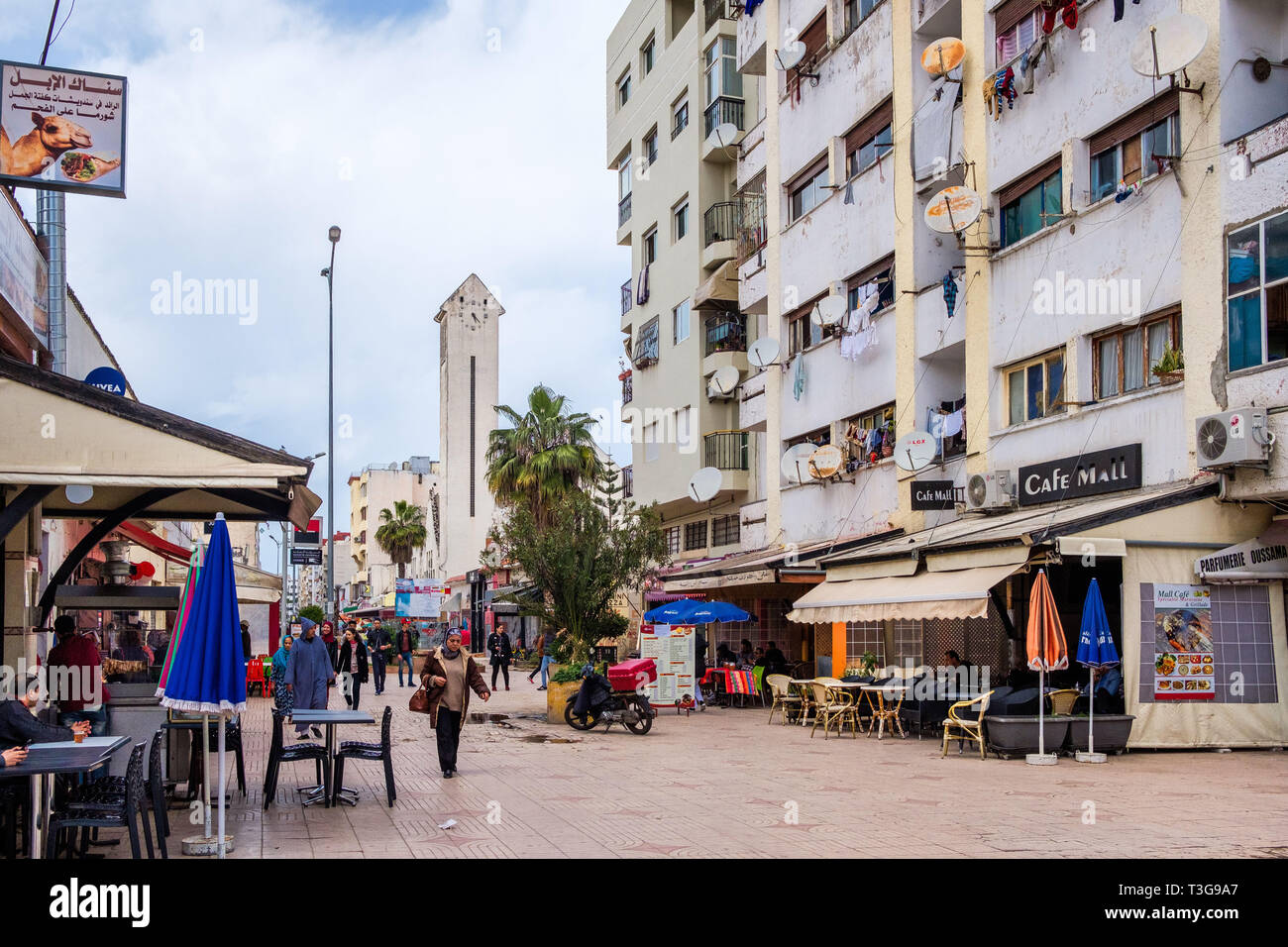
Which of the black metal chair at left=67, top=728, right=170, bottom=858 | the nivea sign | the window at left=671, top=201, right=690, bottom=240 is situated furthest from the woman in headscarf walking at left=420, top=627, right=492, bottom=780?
the window at left=671, top=201, right=690, bottom=240

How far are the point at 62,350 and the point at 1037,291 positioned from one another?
14.8 m

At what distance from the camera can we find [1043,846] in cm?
939

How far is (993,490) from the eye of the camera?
2095 cm

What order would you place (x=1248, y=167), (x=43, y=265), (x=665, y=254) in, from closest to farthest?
(x=1248, y=167), (x=43, y=265), (x=665, y=254)

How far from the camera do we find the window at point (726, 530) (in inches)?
1407

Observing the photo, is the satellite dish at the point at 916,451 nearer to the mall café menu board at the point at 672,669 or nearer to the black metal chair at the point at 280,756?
the mall café menu board at the point at 672,669

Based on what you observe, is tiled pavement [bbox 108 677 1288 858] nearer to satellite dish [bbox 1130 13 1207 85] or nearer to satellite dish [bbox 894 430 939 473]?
satellite dish [bbox 894 430 939 473]

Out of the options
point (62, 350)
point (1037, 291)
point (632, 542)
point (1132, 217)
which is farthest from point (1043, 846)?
point (632, 542)

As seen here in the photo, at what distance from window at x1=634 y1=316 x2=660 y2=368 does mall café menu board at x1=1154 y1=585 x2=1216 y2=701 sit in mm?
24643

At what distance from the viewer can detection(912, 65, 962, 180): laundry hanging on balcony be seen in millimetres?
23125

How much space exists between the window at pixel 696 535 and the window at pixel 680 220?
863 centimetres

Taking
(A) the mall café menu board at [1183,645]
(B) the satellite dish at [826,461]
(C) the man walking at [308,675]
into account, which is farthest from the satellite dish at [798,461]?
(C) the man walking at [308,675]

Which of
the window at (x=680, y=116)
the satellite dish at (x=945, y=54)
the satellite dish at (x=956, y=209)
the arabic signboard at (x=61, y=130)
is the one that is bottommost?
the arabic signboard at (x=61, y=130)
